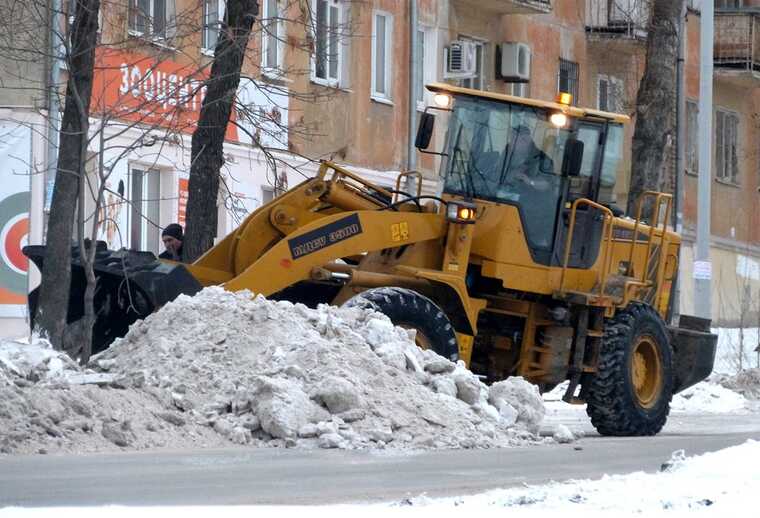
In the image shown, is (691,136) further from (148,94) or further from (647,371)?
(647,371)

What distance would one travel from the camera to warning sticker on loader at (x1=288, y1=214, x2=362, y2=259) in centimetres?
1652

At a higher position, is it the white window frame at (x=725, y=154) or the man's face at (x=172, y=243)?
the white window frame at (x=725, y=154)

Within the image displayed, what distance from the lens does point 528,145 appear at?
1755 centimetres

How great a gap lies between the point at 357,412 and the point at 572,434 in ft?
8.30

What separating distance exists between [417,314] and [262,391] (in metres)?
2.56

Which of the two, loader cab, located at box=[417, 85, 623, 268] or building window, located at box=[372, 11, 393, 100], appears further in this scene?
building window, located at box=[372, 11, 393, 100]

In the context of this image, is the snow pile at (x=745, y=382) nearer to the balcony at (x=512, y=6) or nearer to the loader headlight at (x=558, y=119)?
the loader headlight at (x=558, y=119)

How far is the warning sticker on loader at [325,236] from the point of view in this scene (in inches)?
650

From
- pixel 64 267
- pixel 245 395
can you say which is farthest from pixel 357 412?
pixel 64 267

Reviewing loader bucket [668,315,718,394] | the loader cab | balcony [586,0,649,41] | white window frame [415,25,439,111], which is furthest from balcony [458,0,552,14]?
the loader cab

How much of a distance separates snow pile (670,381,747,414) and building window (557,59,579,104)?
15.0 meters

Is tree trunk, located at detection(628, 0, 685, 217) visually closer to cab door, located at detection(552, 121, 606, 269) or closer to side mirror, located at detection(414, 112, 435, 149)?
cab door, located at detection(552, 121, 606, 269)

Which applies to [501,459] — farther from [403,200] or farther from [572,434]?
[403,200]

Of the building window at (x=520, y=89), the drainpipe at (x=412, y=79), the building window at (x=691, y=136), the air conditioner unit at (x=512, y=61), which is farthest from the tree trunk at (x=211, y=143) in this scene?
the building window at (x=691, y=136)
